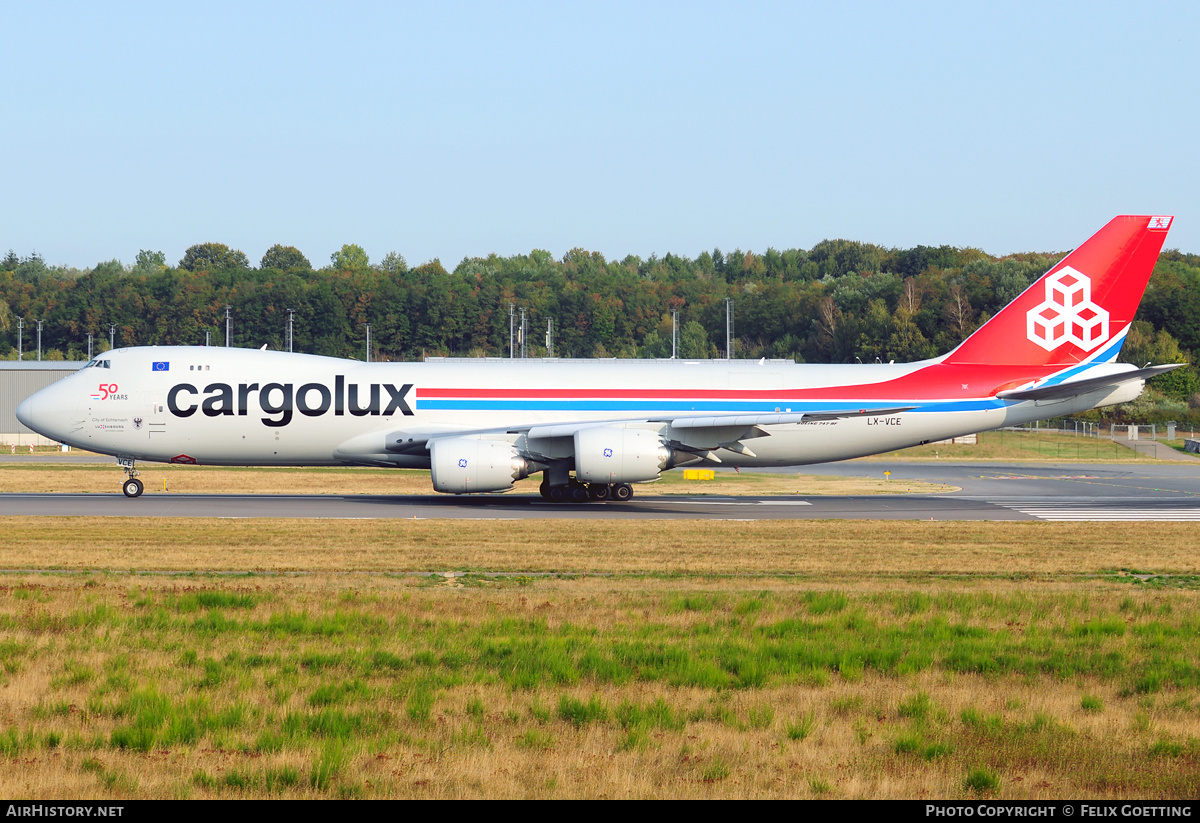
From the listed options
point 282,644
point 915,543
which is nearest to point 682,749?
point 282,644

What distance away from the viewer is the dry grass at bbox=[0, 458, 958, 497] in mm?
37188

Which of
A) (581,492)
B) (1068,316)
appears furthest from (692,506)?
(1068,316)

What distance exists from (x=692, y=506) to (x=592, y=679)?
2201cm

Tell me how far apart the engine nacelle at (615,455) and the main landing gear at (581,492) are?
8.07 ft

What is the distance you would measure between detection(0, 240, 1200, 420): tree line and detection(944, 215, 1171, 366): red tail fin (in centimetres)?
7443

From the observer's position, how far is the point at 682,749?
8484mm

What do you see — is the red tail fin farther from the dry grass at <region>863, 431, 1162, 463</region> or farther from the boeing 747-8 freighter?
the dry grass at <region>863, 431, 1162, 463</region>

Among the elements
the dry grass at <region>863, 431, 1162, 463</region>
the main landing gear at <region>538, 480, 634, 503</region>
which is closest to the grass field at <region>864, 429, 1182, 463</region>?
the dry grass at <region>863, 431, 1162, 463</region>

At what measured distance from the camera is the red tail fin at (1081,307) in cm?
3438

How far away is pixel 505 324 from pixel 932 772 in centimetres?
12737

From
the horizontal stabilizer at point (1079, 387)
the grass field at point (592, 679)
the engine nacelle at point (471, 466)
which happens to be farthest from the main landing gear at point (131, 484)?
the horizontal stabilizer at point (1079, 387)

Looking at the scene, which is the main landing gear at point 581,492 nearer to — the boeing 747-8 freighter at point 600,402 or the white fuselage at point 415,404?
the boeing 747-8 freighter at point 600,402

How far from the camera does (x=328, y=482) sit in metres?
40.7

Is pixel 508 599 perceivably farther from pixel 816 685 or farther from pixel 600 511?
pixel 600 511
